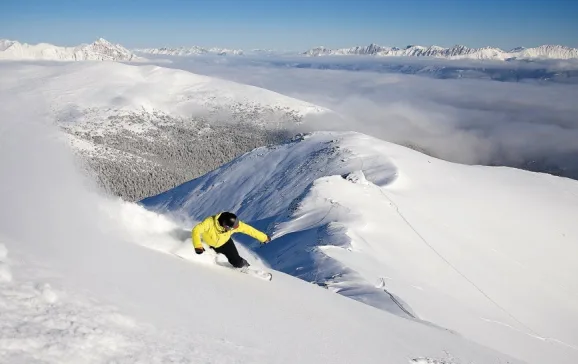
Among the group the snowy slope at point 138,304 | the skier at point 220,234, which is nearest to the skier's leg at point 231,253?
the skier at point 220,234

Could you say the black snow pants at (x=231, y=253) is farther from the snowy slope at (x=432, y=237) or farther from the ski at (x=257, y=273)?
the snowy slope at (x=432, y=237)

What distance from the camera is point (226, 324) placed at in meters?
8.46

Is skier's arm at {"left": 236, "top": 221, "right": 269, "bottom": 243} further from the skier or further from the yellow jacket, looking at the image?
the yellow jacket

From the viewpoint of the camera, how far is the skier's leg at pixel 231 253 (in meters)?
12.6

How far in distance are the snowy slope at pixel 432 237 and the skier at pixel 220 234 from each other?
12.3m

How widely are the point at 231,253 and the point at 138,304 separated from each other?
16.3 ft

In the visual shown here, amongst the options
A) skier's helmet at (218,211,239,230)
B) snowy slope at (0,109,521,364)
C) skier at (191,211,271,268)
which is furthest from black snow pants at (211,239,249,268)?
skier's helmet at (218,211,239,230)

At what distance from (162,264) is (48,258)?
2770 mm

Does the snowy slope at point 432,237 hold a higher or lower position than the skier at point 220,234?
lower

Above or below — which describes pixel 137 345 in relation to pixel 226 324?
above

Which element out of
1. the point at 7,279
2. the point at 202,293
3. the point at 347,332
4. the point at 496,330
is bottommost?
the point at 496,330

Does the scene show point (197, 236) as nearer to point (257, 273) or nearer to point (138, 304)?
point (257, 273)

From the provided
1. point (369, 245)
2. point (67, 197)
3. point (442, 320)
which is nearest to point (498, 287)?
point (369, 245)

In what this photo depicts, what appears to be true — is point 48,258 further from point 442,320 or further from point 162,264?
point 442,320
